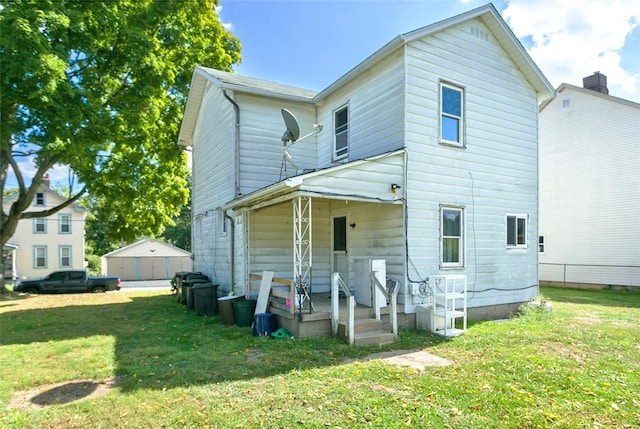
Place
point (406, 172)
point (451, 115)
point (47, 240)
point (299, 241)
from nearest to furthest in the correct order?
point (299, 241) < point (406, 172) < point (451, 115) < point (47, 240)

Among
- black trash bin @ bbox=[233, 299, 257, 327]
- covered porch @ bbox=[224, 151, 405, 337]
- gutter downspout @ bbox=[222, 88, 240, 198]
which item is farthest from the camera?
gutter downspout @ bbox=[222, 88, 240, 198]

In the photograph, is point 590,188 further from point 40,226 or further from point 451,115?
point 40,226

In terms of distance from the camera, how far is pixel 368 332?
7.51 metres

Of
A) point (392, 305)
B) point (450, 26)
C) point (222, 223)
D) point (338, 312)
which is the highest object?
point (450, 26)

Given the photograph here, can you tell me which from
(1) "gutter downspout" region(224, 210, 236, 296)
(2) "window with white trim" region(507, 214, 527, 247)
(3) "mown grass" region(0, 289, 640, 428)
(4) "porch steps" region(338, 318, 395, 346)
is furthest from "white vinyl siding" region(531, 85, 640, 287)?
(1) "gutter downspout" region(224, 210, 236, 296)

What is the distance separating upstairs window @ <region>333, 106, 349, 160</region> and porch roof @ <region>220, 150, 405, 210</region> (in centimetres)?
253

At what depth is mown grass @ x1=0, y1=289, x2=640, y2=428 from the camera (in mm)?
4152

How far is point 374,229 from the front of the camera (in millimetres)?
9242

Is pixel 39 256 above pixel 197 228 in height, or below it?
below

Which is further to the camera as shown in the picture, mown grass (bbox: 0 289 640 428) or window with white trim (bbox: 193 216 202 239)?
window with white trim (bbox: 193 216 202 239)

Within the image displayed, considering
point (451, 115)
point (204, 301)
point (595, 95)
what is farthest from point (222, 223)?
point (595, 95)

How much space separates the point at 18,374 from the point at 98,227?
159ft

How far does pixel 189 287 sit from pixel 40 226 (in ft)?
86.4

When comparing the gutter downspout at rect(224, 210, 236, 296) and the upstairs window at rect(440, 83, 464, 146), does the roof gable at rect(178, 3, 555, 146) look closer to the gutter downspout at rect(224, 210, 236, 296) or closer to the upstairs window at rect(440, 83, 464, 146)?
the upstairs window at rect(440, 83, 464, 146)
